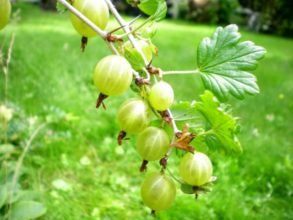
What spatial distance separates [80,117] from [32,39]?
286 centimetres

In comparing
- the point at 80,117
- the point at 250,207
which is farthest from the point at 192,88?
the point at 250,207

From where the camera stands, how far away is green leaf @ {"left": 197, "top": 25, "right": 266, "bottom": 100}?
19.4 inches

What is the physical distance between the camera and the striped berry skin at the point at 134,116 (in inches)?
16.9

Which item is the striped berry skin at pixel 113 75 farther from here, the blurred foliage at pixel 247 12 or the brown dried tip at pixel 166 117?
the blurred foliage at pixel 247 12

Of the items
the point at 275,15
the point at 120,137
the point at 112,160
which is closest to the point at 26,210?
the point at 112,160

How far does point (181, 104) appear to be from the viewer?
0.46m

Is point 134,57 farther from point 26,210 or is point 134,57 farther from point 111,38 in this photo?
point 26,210

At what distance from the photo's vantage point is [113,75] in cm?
40

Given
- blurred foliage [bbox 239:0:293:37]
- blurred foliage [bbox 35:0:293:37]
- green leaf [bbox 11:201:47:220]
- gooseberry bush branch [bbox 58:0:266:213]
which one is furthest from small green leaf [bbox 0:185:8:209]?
blurred foliage [bbox 239:0:293:37]

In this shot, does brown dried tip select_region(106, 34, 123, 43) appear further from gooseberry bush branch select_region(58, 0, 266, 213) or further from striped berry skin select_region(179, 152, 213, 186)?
striped berry skin select_region(179, 152, 213, 186)

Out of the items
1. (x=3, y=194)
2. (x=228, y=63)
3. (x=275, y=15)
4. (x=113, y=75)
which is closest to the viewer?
(x=113, y=75)

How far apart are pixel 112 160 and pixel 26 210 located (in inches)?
26.1

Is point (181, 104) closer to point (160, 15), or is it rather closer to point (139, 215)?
point (160, 15)

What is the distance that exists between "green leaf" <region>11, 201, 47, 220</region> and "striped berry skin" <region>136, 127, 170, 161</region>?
82 centimetres
